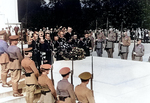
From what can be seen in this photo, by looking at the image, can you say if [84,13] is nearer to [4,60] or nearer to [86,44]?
[86,44]

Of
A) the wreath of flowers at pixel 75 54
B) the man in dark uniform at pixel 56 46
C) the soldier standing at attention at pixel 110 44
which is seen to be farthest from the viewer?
the man in dark uniform at pixel 56 46

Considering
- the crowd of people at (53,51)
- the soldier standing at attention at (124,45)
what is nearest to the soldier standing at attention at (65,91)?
the crowd of people at (53,51)

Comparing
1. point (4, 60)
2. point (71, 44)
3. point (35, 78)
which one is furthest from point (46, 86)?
point (4, 60)

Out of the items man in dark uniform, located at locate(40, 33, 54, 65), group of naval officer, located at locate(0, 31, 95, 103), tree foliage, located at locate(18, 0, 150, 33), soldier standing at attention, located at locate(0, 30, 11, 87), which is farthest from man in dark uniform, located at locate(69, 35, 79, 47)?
soldier standing at attention, located at locate(0, 30, 11, 87)

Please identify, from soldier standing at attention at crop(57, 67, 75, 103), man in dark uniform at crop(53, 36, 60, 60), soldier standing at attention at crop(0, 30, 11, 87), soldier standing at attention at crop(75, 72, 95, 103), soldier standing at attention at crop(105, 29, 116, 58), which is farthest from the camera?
soldier standing at attention at crop(0, 30, 11, 87)

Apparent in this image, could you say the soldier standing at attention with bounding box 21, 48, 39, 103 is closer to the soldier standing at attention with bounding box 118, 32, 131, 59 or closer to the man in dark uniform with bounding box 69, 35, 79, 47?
the man in dark uniform with bounding box 69, 35, 79, 47

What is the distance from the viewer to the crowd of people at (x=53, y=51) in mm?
3139

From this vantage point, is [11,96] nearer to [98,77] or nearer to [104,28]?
[98,77]

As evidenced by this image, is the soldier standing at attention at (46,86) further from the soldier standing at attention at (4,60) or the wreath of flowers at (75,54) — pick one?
the soldier standing at attention at (4,60)

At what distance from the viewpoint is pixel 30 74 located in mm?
3660

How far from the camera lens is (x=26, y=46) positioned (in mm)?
4051

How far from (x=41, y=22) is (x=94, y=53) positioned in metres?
1.14

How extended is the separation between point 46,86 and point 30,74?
435 millimetres

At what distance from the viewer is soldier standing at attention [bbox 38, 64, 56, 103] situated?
132 inches
